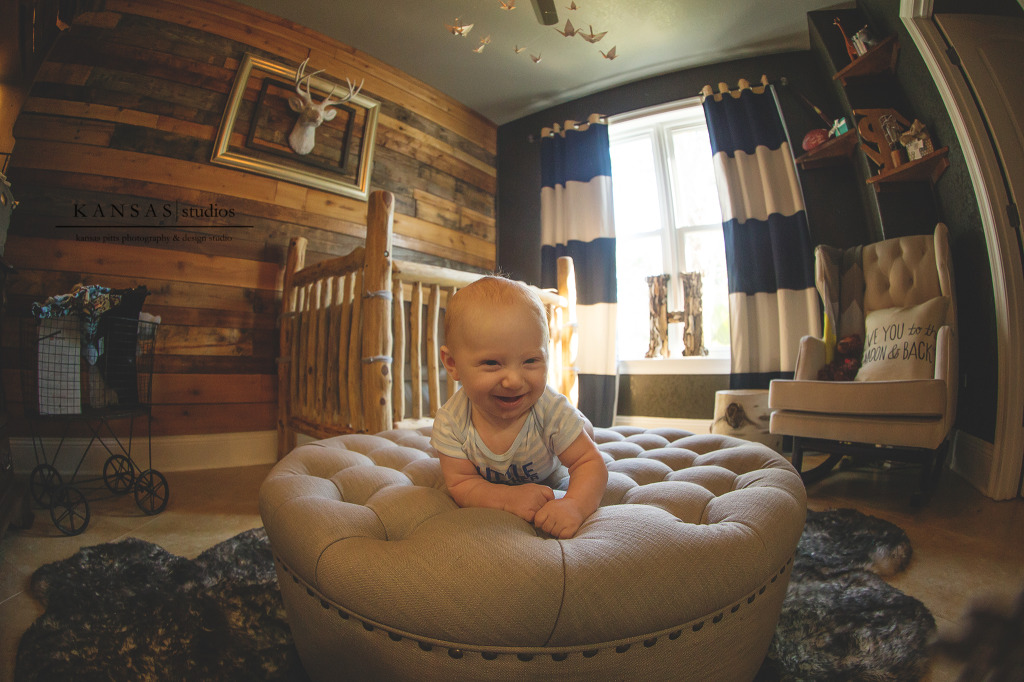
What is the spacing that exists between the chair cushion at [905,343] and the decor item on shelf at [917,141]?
680mm

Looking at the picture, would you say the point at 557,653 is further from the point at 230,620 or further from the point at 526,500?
A: the point at 230,620

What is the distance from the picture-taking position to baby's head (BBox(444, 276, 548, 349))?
79 cm

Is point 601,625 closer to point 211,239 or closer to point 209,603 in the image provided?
point 209,603

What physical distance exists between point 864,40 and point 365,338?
3.10 meters

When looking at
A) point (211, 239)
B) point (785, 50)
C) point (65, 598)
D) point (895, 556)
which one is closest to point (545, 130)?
point (785, 50)

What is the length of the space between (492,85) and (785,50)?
221 centimetres

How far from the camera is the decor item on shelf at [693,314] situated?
11.1ft

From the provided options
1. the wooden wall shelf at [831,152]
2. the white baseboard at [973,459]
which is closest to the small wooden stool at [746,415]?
the white baseboard at [973,459]

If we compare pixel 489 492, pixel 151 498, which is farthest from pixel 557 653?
pixel 151 498

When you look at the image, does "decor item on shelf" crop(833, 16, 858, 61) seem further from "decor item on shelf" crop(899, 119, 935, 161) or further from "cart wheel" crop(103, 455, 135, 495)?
"cart wheel" crop(103, 455, 135, 495)

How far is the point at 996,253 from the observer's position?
137cm

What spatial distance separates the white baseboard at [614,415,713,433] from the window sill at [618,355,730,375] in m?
0.37

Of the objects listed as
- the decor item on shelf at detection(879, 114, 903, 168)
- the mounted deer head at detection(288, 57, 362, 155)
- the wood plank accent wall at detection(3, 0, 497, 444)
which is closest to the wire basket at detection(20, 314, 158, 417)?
the wood plank accent wall at detection(3, 0, 497, 444)

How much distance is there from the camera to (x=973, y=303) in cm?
195
